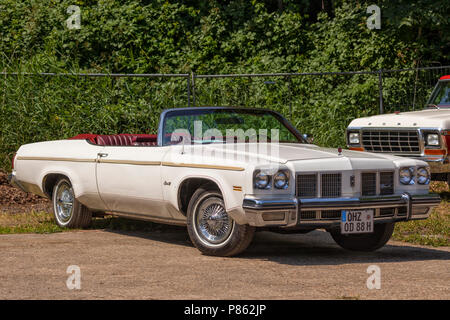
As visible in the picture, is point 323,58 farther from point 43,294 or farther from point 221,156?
point 43,294

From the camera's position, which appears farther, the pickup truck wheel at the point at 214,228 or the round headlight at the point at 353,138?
the round headlight at the point at 353,138

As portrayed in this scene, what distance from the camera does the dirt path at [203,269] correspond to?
231 inches

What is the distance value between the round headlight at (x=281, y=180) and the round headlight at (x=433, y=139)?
17.2ft

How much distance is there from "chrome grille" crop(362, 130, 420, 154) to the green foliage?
3.03 meters

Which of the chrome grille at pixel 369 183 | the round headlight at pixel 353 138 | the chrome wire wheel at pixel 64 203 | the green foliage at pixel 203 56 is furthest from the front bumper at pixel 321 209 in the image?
the green foliage at pixel 203 56

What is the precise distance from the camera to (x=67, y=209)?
31.8ft

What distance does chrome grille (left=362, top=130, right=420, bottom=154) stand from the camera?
1202 cm

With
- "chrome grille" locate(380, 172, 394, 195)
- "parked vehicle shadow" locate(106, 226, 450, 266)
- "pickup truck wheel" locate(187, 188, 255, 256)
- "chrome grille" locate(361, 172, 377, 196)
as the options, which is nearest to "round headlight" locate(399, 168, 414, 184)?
"chrome grille" locate(380, 172, 394, 195)

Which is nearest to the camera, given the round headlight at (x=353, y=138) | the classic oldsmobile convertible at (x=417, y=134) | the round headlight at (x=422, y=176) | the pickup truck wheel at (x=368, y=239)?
the round headlight at (x=422, y=176)

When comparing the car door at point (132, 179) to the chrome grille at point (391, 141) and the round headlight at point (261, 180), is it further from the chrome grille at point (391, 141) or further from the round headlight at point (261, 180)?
the chrome grille at point (391, 141)

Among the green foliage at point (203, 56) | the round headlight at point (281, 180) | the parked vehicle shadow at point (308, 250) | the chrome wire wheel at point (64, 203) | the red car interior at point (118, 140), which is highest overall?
the green foliage at point (203, 56)

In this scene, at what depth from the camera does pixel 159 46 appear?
833 inches

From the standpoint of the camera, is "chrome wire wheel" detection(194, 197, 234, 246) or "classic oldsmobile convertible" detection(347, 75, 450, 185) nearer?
"chrome wire wheel" detection(194, 197, 234, 246)

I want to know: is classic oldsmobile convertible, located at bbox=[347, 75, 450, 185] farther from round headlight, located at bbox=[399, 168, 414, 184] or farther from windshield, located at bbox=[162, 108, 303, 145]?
round headlight, located at bbox=[399, 168, 414, 184]
